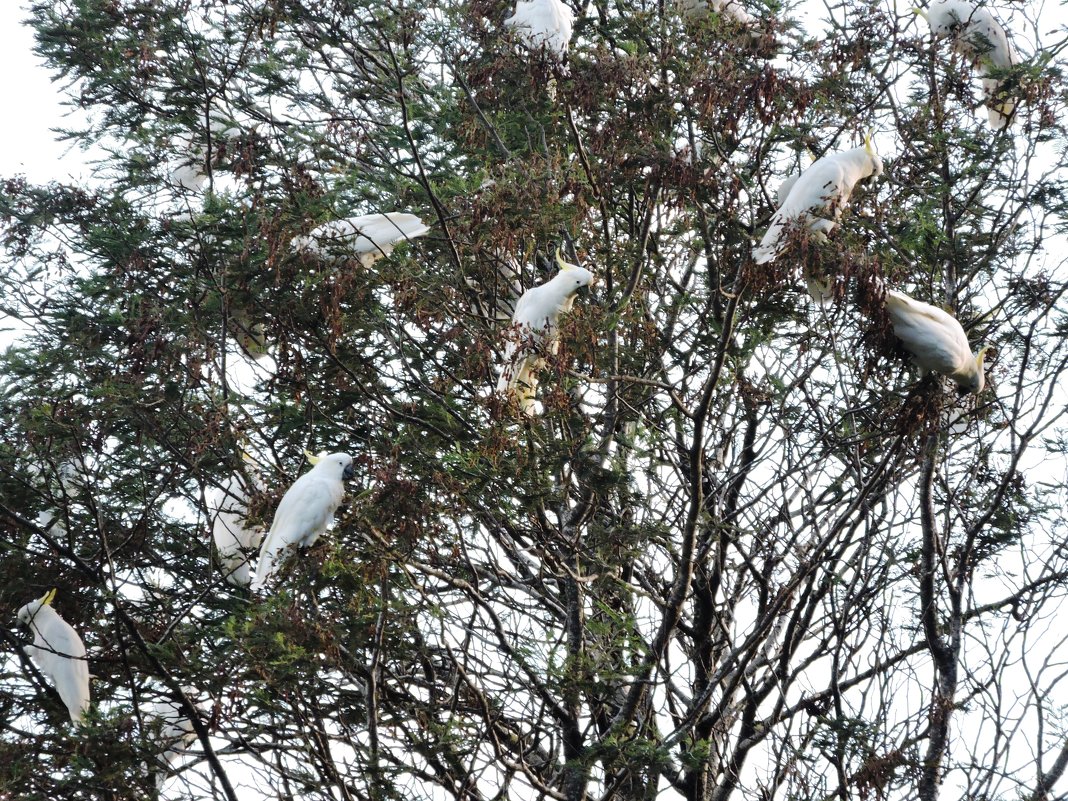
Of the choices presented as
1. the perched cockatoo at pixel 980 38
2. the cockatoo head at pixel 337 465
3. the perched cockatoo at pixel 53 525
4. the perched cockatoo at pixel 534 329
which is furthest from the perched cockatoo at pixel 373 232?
the perched cockatoo at pixel 980 38

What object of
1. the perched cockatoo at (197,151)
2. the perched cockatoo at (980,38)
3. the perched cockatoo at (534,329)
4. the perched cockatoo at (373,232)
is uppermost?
the perched cockatoo at (197,151)

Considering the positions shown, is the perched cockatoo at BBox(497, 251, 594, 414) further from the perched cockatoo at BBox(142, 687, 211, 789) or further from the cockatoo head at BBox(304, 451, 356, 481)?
the perched cockatoo at BBox(142, 687, 211, 789)

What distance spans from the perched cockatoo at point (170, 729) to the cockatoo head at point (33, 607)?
21.5 inches

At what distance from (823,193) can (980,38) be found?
1314 millimetres

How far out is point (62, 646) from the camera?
4848 mm

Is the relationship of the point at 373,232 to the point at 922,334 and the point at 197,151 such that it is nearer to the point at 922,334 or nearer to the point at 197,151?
the point at 197,151

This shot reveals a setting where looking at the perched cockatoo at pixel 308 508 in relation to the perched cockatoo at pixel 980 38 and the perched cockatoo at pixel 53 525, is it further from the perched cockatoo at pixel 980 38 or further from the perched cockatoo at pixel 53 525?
the perched cockatoo at pixel 980 38

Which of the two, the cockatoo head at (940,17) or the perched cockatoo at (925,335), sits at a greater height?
the cockatoo head at (940,17)

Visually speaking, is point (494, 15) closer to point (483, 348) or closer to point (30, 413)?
point (483, 348)

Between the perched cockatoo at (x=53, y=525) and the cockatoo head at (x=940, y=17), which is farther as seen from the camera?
the perched cockatoo at (x=53, y=525)

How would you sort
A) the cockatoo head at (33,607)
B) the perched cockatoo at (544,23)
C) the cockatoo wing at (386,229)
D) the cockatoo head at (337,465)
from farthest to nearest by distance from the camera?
the cockatoo wing at (386,229), the perched cockatoo at (544,23), the cockatoo head at (33,607), the cockatoo head at (337,465)

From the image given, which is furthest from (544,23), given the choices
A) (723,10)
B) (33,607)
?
(33,607)

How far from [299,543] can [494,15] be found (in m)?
2.24

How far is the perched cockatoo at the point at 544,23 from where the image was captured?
5004 mm
